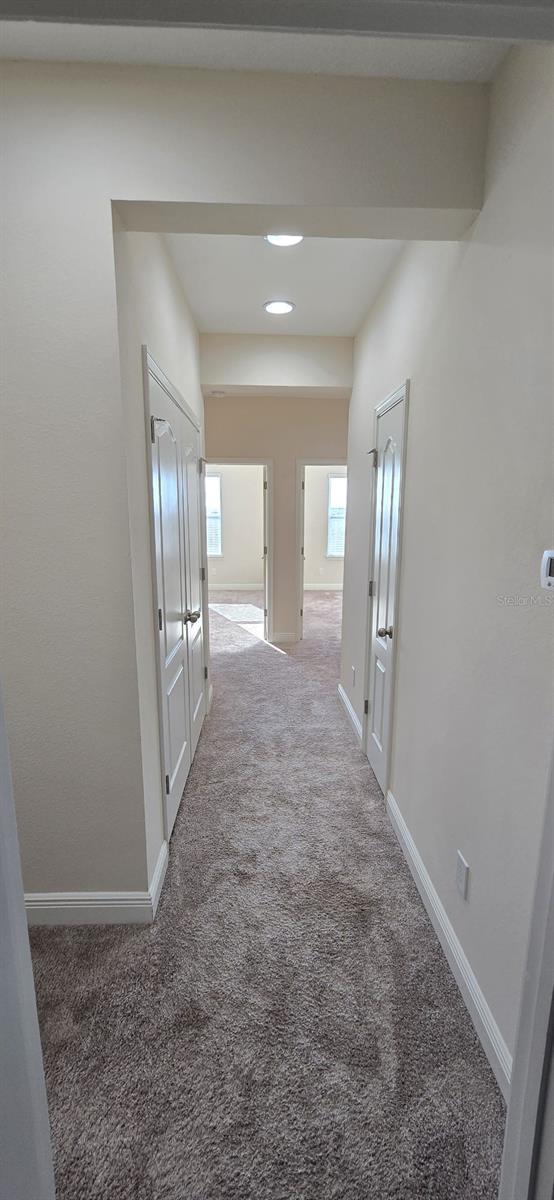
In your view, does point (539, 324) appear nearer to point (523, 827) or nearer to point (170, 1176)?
point (523, 827)

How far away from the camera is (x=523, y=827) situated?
4.15 ft

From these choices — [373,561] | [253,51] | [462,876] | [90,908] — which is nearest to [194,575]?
[373,561]

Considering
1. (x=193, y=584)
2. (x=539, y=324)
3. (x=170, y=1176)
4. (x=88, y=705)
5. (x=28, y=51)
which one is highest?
(x=28, y=51)

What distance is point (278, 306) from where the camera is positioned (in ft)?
9.89

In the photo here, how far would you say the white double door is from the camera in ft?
6.87

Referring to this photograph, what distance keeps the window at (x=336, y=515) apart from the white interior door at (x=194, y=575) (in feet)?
17.9

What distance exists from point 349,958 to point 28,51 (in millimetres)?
2839

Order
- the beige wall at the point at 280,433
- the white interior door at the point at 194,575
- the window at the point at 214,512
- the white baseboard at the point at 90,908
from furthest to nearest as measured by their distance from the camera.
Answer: the window at the point at 214,512 → the beige wall at the point at 280,433 → the white interior door at the point at 194,575 → the white baseboard at the point at 90,908

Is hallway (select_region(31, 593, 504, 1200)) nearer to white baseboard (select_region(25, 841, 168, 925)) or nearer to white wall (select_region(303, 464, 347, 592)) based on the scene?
white baseboard (select_region(25, 841, 168, 925))

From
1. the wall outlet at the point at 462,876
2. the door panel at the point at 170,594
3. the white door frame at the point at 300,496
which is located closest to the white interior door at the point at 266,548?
the white door frame at the point at 300,496

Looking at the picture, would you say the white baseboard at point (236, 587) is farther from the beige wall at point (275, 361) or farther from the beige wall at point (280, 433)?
the beige wall at point (275, 361)

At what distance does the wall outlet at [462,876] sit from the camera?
5.23 ft

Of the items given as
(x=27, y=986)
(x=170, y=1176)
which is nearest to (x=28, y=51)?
(x=27, y=986)

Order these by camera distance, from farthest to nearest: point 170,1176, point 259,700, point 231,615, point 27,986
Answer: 1. point 231,615
2. point 259,700
3. point 170,1176
4. point 27,986
